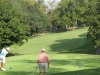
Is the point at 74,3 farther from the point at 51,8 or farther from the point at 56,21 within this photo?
the point at 51,8

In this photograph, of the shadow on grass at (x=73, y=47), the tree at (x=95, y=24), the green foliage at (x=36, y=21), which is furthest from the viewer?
the green foliage at (x=36, y=21)

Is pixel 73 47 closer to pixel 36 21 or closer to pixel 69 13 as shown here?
pixel 36 21

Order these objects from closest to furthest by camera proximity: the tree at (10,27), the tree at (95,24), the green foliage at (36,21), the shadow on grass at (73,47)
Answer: the tree at (10,27) → the tree at (95,24) → the shadow on grass at (73,47) → the green foliage at (36,21)

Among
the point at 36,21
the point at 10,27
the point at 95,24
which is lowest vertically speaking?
the point at 36,21

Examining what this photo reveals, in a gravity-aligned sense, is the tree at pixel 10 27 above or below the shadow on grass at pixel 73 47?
above

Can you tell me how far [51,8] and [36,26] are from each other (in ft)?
155

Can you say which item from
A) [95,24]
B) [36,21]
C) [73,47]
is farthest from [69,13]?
[95,24]

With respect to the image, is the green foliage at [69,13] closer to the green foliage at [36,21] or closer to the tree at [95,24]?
the green foliage at [36,21]

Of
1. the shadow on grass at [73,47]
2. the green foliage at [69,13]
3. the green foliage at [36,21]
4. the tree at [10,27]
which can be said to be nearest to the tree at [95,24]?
the shadow on grass at [73,47]

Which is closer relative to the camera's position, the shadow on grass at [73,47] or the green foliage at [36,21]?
the shadow on grass at [73,47]

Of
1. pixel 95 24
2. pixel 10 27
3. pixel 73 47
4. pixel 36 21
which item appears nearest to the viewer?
pixel 95 24

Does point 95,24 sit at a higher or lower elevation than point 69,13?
lower

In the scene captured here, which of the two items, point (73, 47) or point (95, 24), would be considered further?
point (73, 47)

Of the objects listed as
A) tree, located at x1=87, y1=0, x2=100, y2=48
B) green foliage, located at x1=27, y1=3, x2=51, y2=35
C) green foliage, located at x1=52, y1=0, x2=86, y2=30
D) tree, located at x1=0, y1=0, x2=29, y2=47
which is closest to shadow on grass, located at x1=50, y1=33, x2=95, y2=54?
tree, located at x1=87, y1=0, x2=100, y2=48
